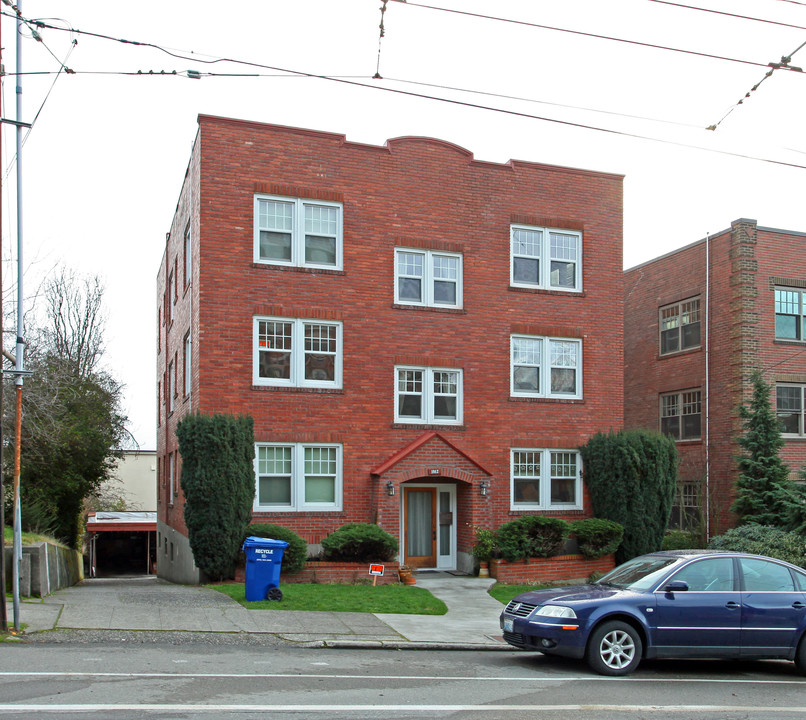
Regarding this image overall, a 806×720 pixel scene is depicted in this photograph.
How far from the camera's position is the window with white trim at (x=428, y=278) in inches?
869

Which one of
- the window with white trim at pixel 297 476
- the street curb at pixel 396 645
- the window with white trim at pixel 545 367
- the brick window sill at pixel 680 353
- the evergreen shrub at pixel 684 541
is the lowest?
the evergreen shrub at pixel 684 541

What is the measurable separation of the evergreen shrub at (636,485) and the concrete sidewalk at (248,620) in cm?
639

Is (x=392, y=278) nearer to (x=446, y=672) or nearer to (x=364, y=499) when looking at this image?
(x=364, y=499)

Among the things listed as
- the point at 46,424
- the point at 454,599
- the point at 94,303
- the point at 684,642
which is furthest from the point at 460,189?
the point at 94,303

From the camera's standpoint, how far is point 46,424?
72.3 ft

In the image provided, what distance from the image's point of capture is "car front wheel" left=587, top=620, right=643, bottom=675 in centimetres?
1038

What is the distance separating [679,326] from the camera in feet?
94.6

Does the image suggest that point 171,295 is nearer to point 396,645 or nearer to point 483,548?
point 483,548

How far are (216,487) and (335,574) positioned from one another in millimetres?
3203

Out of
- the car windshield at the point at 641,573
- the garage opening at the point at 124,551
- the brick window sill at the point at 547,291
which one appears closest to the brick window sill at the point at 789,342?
the brick window sill at the point at 547,291

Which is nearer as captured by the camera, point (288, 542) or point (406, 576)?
point (288, 542)

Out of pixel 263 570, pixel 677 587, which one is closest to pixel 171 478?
pixel 263 570

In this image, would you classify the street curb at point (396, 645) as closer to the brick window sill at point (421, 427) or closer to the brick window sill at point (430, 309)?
the brick window sill at point (421, 427)

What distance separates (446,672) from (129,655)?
387cm
